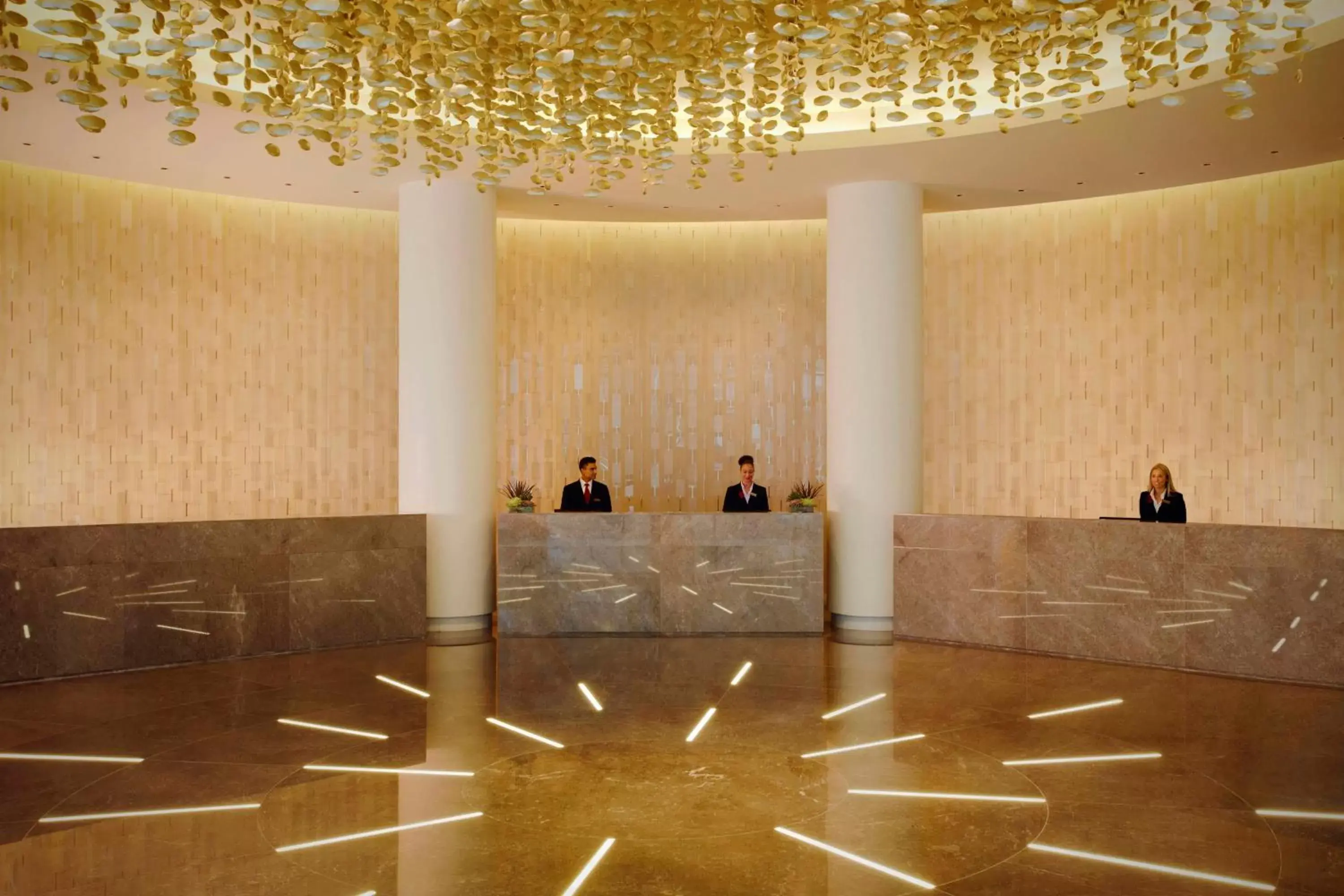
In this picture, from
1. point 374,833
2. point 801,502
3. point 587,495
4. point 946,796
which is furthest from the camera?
point 587,495

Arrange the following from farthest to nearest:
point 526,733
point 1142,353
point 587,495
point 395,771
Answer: point 1142,353
point 587,495
point 526,733
point 395,771

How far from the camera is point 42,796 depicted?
624cm

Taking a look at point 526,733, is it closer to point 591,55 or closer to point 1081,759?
point 1081,759

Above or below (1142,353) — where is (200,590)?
below

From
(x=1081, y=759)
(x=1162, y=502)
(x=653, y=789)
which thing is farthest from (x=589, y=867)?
(x=1162, y=502)

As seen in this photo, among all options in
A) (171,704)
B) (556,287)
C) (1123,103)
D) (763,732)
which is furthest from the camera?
(556,287)

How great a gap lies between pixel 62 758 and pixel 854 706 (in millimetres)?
5505

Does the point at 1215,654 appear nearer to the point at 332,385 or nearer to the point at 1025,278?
the point at 1025,278

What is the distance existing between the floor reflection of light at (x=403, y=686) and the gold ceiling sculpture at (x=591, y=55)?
13.6 ft

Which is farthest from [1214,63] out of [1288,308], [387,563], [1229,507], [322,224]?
[322,224]

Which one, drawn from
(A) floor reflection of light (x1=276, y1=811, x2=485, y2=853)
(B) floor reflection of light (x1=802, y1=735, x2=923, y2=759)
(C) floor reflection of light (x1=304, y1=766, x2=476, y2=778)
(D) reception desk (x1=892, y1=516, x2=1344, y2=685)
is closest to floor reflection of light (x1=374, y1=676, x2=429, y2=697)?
(C) floor reflection of light (x1=304, y1=766, x2=476, y2=778)

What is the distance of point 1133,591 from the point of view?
33.6ft

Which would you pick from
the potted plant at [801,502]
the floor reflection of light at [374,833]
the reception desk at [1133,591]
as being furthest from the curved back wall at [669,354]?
the floor reflection of light at [374,833]

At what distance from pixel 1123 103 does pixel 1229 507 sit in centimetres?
522
